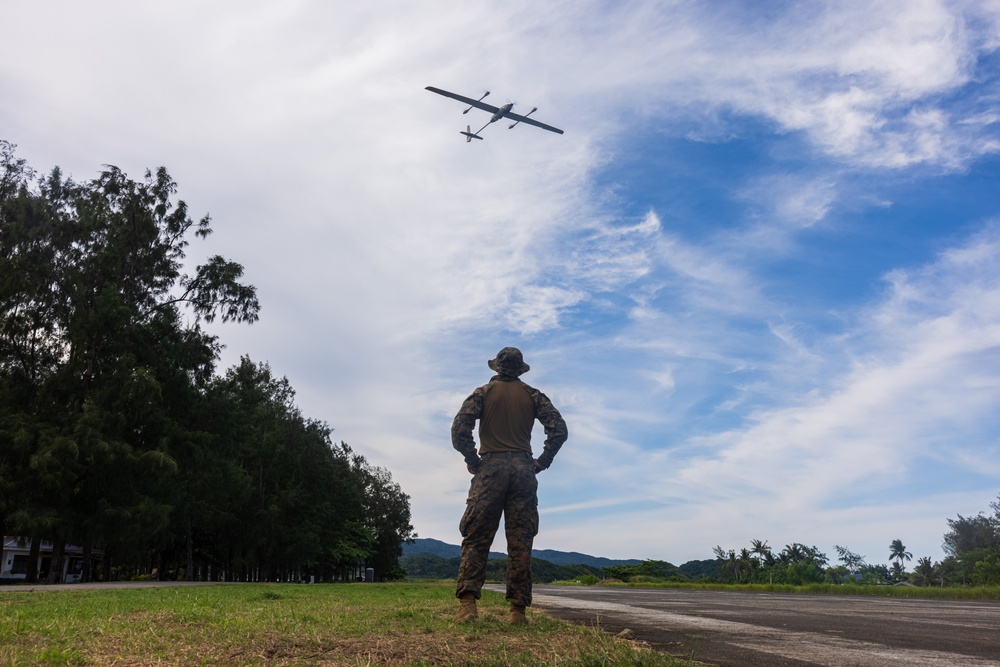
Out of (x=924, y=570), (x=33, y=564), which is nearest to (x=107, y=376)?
(x=33, y=564)

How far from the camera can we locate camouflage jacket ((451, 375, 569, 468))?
7.41 m

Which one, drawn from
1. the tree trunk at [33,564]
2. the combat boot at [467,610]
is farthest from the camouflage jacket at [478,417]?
the tree trunk at [33,564]

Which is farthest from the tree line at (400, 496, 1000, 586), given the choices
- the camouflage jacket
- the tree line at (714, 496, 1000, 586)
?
the camouflage jacket

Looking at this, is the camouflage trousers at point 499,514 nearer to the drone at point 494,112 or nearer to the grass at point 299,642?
the grass at point 299,642

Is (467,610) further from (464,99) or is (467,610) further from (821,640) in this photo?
(464,99)

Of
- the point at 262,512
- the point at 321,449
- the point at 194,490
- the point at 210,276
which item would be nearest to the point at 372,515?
the point at 321,449

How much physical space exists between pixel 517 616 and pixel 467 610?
51cm

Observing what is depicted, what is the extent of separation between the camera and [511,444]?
7312 millimetres

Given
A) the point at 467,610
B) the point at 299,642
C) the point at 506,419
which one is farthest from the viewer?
the point at 506,419

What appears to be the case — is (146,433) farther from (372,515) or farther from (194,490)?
(372,515)

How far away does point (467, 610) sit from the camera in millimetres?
6809

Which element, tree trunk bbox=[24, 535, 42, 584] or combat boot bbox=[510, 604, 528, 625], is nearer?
combat boot bbox=[510, 604, 528, 625]

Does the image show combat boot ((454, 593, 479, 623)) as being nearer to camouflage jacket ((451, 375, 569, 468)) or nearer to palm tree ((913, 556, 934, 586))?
camouflage jacket ((451, 375, 569, 468))

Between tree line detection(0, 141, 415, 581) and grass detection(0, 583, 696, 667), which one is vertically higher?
tree line detection(0, 141, 415, 581)
